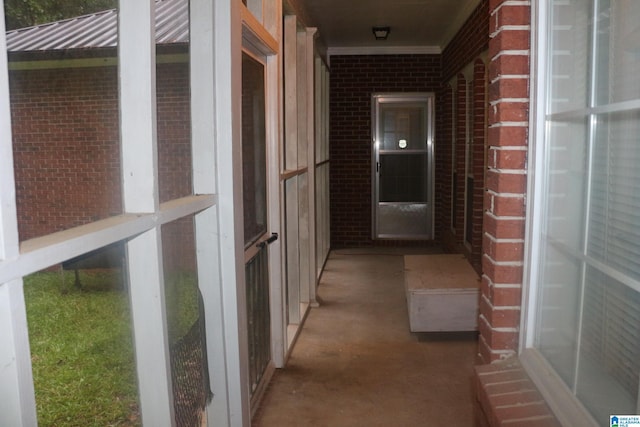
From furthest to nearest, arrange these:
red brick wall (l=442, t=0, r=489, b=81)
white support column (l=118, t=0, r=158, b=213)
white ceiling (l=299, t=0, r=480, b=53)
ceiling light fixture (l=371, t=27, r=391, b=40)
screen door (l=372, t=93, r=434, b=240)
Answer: screen door (l=372, t=93, r=434, b=240)
ceiling light fixture (l=371, t=27, r=391, b=40)
white ceiling (l=299, t=0, r=480, b=53)
red brick wall (l=442, t=0, r=489, b=81)
white support column (l=118, t=0, r=158, b=213)

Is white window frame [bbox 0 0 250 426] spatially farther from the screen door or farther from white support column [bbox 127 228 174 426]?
the screen door

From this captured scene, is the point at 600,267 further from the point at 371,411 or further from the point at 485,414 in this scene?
the point at 371,411

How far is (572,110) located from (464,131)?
511 centimetres

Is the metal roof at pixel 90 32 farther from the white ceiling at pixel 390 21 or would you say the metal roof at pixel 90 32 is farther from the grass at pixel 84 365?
the white ceiling at pixel 390 21

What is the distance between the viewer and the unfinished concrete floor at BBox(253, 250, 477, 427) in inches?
126

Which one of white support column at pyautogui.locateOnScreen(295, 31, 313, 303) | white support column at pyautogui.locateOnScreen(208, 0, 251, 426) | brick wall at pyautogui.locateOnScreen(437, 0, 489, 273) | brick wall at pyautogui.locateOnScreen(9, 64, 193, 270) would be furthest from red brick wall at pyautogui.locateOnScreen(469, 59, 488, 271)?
brick wall at pyautogui.locateOnScreen(9, 64, 193, 270)

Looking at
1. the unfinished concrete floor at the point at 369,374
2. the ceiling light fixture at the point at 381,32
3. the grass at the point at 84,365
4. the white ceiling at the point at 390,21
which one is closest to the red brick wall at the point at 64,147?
the grass at the point at 84,365

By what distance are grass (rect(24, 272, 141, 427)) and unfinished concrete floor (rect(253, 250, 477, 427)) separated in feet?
3.06

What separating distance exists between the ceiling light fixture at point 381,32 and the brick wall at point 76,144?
5.16m

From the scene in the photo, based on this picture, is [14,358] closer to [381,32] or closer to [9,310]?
[9,310]

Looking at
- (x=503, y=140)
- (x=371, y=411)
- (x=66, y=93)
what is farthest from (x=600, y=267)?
(x=371, y=411)

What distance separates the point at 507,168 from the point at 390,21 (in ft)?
16.4

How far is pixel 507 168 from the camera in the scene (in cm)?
202

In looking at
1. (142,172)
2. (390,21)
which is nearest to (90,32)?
(142,172)
